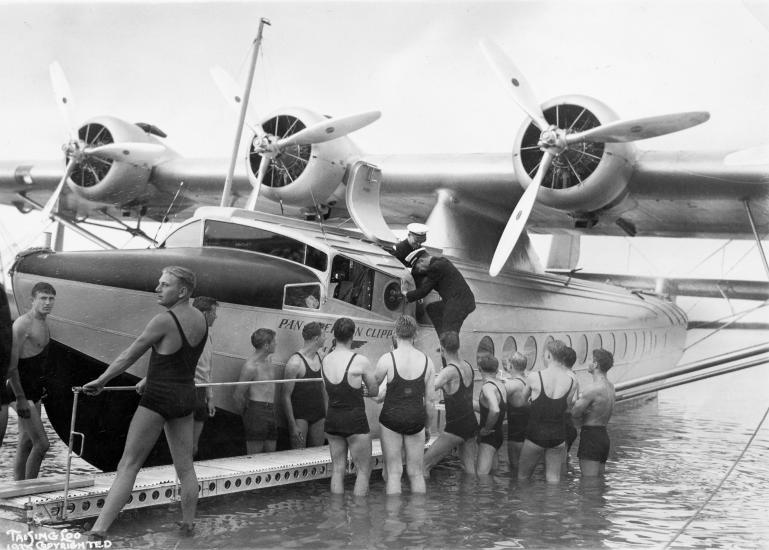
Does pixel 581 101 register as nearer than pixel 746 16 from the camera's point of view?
No

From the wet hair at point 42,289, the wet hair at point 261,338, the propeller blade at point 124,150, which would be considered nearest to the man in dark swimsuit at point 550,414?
the wet hair at point 261,338

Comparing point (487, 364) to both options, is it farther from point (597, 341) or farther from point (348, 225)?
point (348, 225)

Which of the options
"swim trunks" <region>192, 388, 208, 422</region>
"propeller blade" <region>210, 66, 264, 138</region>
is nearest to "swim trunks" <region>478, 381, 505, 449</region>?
"swim trunks" <region>192, 388, 208, 422</region>

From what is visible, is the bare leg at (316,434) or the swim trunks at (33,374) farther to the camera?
the bare leg at (316,434)

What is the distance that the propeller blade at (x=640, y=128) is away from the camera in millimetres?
9055

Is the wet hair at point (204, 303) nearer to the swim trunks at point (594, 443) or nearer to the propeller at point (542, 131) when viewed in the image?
the swim trunks at point (594, 443)

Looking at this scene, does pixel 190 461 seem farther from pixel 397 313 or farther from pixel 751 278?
pixel 751 278

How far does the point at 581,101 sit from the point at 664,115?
1.64 metres

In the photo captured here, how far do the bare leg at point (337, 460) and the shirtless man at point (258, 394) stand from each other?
0.96 metres

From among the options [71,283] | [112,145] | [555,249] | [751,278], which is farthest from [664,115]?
[751,278]

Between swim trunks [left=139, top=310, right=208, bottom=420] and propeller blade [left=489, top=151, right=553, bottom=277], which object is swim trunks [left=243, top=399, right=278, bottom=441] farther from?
propeller blade [left=489, top=151, right=553, bottom=277]

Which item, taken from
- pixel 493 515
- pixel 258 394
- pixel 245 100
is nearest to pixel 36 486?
pixel 258 394

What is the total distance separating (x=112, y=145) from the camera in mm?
12969

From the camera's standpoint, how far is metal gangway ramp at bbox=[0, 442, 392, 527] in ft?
16.1
